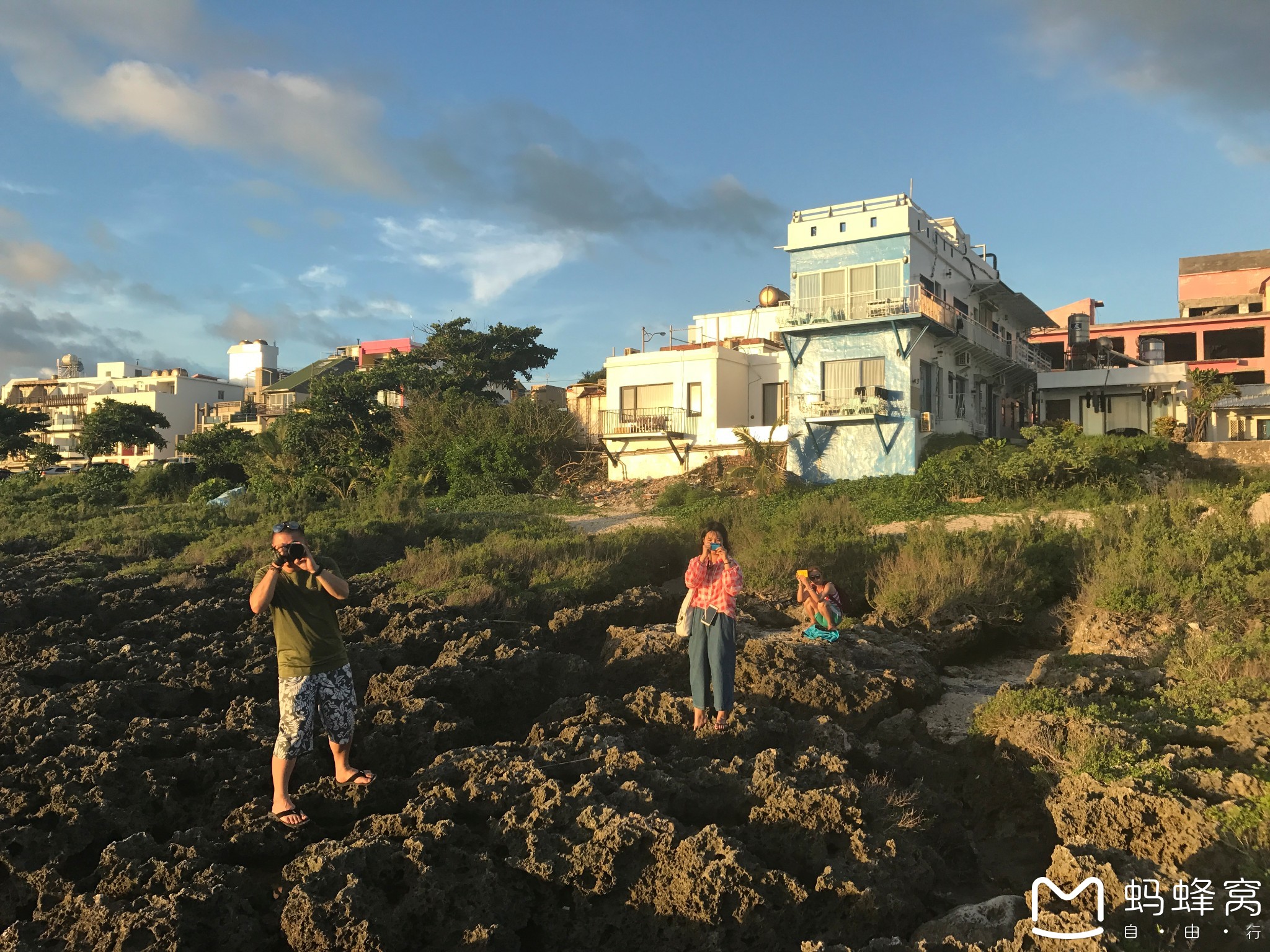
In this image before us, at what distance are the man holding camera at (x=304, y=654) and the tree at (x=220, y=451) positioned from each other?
2949 centimetres

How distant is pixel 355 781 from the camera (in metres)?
5.86

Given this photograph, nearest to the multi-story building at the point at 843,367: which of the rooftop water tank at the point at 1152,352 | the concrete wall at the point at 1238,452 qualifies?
the concrete wall at the point at 1238,452

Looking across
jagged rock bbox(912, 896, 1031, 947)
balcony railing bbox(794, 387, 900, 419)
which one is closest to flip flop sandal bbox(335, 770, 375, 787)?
jagged rock bbox(912, 896, 1031, 947)

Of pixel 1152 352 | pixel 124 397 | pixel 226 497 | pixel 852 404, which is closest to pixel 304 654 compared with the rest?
pixel 852 404

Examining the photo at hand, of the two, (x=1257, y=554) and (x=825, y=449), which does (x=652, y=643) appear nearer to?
(x=1257, y=554)

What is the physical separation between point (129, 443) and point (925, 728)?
46.3 m

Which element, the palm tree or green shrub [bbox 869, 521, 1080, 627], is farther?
the palm tree

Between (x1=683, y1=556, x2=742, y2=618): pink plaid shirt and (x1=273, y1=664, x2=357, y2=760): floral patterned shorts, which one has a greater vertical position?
(x1=683, y1=556, x2=742, y2=618): pink plaid shirt

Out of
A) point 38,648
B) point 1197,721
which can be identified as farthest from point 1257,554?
point 38,648

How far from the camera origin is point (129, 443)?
45594 mm

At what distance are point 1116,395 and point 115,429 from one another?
42637 mm

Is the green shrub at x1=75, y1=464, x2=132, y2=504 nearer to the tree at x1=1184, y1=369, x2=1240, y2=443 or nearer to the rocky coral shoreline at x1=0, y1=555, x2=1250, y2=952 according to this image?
the rocky coral shoreline at x1=0, y1=555, x2=1250, y2=952

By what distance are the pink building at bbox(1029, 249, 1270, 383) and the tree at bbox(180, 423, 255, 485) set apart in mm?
31420

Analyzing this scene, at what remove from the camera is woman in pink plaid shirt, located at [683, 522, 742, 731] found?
6941mm
